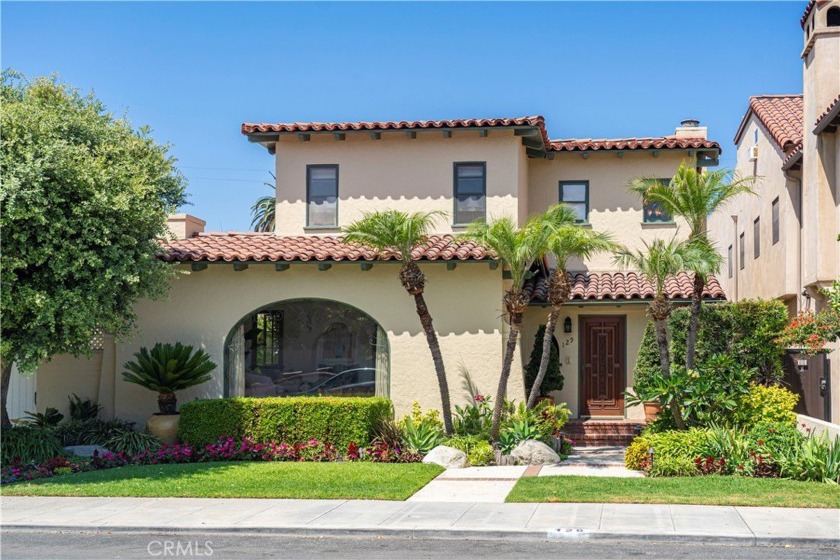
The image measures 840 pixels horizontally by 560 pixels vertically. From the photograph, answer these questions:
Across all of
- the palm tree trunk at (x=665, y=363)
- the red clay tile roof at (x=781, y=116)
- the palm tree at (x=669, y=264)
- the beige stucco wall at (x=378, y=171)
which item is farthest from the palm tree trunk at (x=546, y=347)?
the red clay tile roof at (x=781, y=116)

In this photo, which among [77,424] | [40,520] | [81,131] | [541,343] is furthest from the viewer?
[541,343]

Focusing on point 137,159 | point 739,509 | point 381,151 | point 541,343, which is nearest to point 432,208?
point 381,151

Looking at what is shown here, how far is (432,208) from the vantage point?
70.9 ft

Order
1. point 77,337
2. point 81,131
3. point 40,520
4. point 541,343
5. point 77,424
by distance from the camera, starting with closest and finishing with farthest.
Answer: point 40,520, point 77,337, point 81,131, point 77,424, point 541,343

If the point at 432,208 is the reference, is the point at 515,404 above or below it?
below

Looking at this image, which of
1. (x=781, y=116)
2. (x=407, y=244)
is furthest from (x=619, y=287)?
(x=781, y=116)

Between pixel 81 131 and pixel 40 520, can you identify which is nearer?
pixel 40 520

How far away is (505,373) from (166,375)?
6.26 metres

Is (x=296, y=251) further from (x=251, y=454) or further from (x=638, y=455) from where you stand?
(x=638, y=455)

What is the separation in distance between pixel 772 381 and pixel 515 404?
478cm

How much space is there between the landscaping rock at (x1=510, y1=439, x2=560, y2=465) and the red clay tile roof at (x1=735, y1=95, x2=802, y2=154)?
9.97 m

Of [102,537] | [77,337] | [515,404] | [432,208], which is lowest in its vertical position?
[102,537]

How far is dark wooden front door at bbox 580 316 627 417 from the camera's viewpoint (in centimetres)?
2159

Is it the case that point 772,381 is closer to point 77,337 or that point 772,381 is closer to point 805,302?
point 805,302
